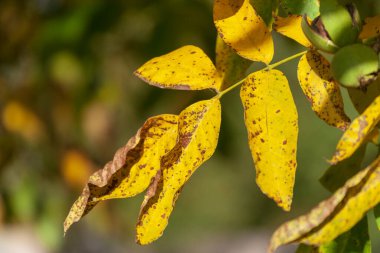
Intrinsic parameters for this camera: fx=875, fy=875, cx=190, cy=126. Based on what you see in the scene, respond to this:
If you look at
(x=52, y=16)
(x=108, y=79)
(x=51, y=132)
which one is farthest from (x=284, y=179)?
(x=51, y=132)

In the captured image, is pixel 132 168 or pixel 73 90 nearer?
pixel 132 168

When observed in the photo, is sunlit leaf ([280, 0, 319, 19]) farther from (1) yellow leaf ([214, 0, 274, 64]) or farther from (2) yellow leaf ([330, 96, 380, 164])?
(2) yellow leaf ([330, 96, 380, 164])

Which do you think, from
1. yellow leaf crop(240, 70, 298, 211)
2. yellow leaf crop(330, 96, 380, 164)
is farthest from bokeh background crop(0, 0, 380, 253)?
yellow leaf crop(330, 96, 380, 164)

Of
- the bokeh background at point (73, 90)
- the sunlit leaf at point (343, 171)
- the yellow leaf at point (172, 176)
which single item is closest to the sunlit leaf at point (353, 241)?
the sunlit leaf at point (343, 171)

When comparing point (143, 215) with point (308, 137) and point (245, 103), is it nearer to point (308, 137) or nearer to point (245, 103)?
point (245, 103)

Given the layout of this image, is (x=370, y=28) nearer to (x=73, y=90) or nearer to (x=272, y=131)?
(x=272, y=131)

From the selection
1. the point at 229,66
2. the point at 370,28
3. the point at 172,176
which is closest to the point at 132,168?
the point at 172,176

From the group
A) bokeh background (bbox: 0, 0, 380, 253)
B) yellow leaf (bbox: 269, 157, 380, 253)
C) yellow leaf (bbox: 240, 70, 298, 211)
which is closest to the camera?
yellow leaf (bbox: 269, 157, 380, 253)
